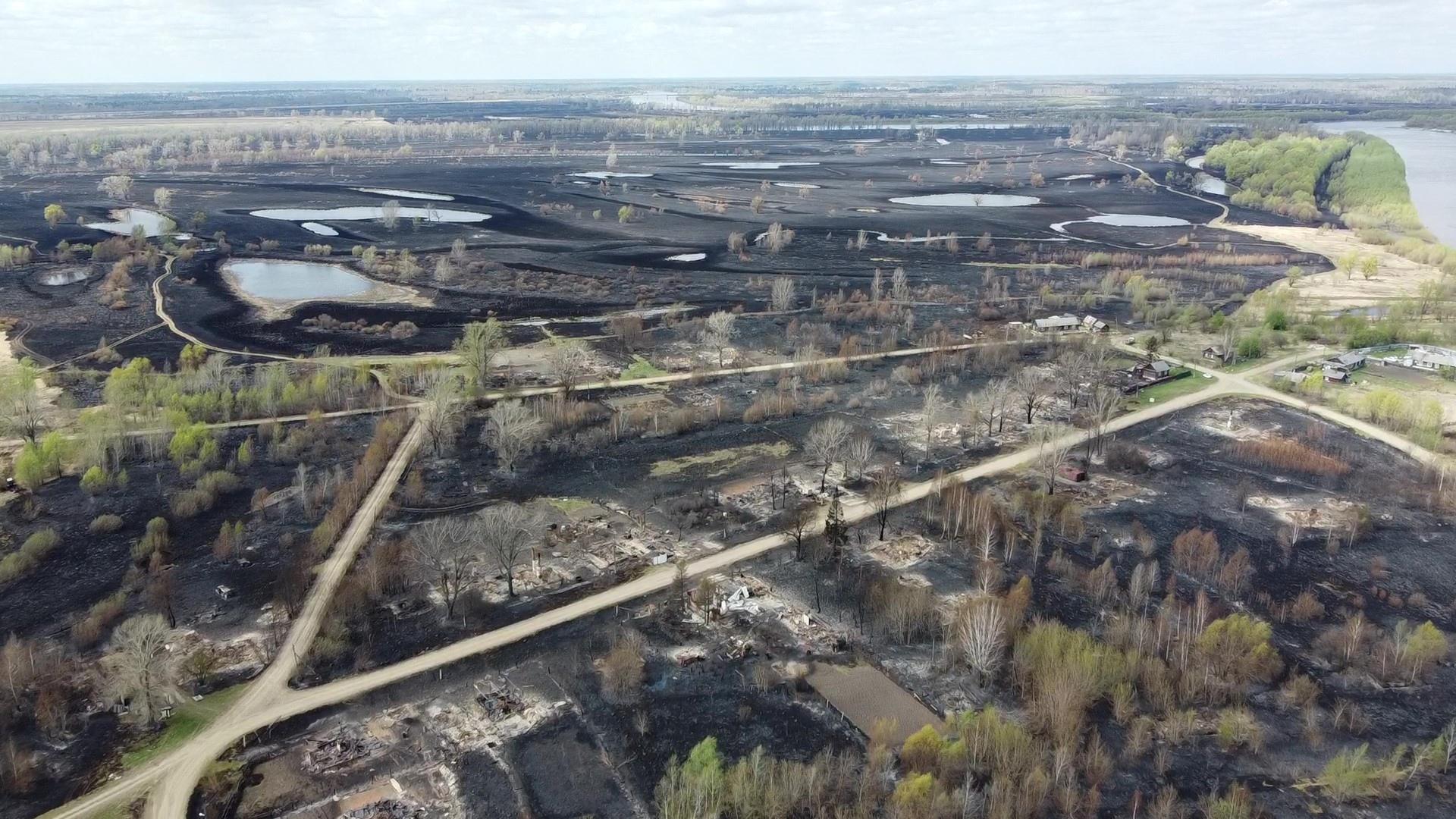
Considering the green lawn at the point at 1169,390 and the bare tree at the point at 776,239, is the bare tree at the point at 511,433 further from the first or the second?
the bare tree at the point at 776,239

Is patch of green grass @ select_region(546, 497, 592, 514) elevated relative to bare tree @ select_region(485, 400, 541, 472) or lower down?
lower down

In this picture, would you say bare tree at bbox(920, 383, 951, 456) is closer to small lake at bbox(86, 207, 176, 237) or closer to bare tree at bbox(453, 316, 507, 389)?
bare tree at bbox(453, 316, 507, 389)

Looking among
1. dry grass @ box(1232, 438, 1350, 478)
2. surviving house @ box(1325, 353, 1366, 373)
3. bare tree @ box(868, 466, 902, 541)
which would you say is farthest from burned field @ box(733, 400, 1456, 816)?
surviving house @ box(1325, 353, 1366, 373)

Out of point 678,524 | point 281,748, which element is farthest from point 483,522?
point 281,748

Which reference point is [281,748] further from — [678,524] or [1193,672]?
[1193,672]

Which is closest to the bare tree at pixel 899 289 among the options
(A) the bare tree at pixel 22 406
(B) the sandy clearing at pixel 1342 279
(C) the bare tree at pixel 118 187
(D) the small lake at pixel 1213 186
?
(B) the sandy clearing at pixel 1342 279

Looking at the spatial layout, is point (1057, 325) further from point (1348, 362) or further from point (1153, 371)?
point (1348, 362)

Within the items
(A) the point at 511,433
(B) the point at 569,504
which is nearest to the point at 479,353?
(A) the point at 511,433
